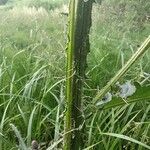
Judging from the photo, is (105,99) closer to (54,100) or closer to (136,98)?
(136,98)

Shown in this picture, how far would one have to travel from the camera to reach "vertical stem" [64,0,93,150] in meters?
0.77

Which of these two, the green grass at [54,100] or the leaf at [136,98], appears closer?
the leaf at [136,98]

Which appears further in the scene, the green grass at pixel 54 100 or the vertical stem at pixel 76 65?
the green grass at pixel 54 100

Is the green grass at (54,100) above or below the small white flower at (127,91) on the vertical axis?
below

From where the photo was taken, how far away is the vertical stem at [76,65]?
30.2 inches

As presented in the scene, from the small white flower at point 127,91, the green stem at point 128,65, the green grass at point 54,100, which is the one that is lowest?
the green grass at point 54,100

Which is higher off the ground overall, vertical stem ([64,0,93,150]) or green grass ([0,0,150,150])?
vertical stem ([64,0,93,150])

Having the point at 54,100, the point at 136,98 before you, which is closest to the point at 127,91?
the point at 136,98

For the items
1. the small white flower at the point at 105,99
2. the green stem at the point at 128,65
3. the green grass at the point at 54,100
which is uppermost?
the green stem at the point at 128,65

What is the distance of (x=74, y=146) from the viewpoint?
83cm

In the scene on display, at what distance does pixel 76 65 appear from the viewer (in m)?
0.80

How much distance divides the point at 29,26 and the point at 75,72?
4.07 m

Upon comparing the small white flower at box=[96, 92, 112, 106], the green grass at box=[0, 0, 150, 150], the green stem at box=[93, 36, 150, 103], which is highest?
the green stem at box=[93, 36, 150, 103]

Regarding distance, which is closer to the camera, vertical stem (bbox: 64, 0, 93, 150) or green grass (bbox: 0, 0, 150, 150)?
vertical stem (bbox: 64, 0, 93, 150)
